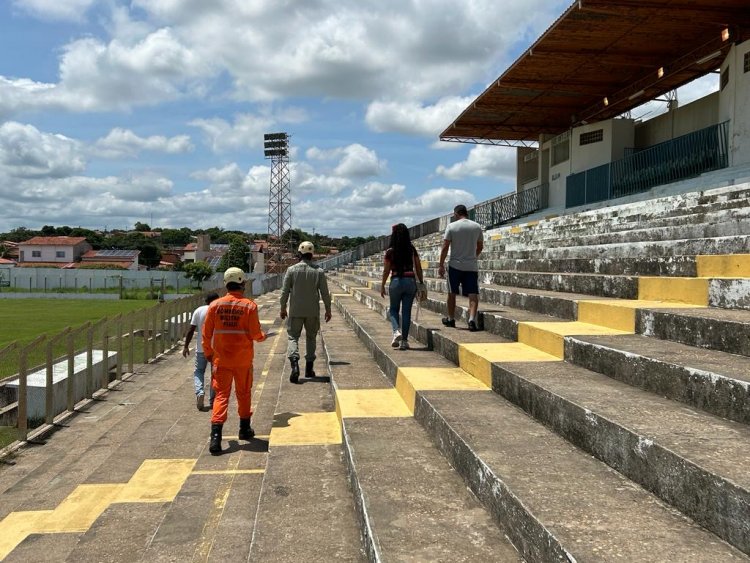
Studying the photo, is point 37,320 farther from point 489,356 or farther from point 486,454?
point 486,454

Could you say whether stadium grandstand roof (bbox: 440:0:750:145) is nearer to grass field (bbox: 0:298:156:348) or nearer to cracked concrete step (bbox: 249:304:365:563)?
cracked concrete step (bbox: 249:304:365:563)

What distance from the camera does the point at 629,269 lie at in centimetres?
593

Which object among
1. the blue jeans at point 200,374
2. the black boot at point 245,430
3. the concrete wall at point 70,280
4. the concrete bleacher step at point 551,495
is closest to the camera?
the concrete bleacher step at point 551,495

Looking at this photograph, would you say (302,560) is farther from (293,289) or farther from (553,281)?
(553,281)

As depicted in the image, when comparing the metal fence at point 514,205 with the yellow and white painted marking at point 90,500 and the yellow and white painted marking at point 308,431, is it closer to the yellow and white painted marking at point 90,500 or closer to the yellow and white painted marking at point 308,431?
the yellow and white painted marking at point 308,431

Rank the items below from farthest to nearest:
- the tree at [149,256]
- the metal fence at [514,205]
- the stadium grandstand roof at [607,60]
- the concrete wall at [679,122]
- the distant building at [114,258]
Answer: the tree at [149,256] < the distant building at [114,258] < the metal fence at [514,205] < the concrete wall at [679,122] < the stadium grandstand roof at [607,60]

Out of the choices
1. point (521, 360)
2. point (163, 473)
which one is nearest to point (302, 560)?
point (521, 360)

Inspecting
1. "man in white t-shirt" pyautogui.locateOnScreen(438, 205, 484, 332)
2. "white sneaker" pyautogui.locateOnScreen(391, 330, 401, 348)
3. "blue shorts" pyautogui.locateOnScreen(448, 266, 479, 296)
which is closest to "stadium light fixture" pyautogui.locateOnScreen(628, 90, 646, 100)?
"man in white t-shirt" pyautogui.locateOnScreen(438, 205, 484, 332)

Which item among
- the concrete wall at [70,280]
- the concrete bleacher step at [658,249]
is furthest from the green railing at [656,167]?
the concrete wall at [70,280]

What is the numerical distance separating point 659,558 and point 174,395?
25.9 feet

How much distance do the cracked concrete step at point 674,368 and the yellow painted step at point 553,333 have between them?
188mm

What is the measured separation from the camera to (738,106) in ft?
37.8

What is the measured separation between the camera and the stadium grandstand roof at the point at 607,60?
1183cm

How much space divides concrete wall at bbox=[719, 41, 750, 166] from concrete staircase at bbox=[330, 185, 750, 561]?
19.0 ft
